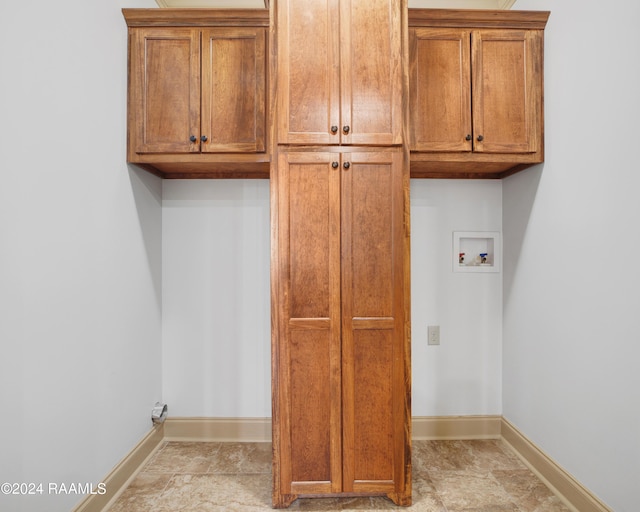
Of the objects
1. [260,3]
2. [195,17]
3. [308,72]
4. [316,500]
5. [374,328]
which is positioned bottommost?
[316,500]

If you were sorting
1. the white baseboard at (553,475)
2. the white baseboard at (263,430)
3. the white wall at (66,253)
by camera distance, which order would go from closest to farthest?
the white wall at (66,253), the white baseboard at (553,475), the white baseboard at (263,430)

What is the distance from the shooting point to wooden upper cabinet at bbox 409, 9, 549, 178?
6.53 feet

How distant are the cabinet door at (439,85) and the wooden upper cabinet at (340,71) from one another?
331 millimetres

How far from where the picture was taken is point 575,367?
1749mm

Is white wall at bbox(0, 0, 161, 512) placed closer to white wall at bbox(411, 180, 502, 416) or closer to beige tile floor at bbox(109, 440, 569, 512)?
beige tile floor at bbox(109, 440, 569, 512)

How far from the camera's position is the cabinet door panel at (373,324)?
1.71 meters

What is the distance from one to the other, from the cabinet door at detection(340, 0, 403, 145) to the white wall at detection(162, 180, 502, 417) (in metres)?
0.82

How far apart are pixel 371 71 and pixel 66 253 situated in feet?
5.21

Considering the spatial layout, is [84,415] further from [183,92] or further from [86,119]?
[183,92]

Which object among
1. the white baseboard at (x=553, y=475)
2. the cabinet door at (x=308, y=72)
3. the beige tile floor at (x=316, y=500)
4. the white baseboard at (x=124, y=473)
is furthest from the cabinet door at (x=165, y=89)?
the white baseboard at (x=553, y=475)

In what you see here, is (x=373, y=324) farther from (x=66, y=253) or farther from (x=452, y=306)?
(x=66, y=253)

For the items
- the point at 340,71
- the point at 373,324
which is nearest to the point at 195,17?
the point at 340,71

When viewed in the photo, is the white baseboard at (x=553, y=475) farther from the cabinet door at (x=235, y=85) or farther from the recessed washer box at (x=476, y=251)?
the cabinet door at (x=235, y=85)

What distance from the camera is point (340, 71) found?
1.70 m
